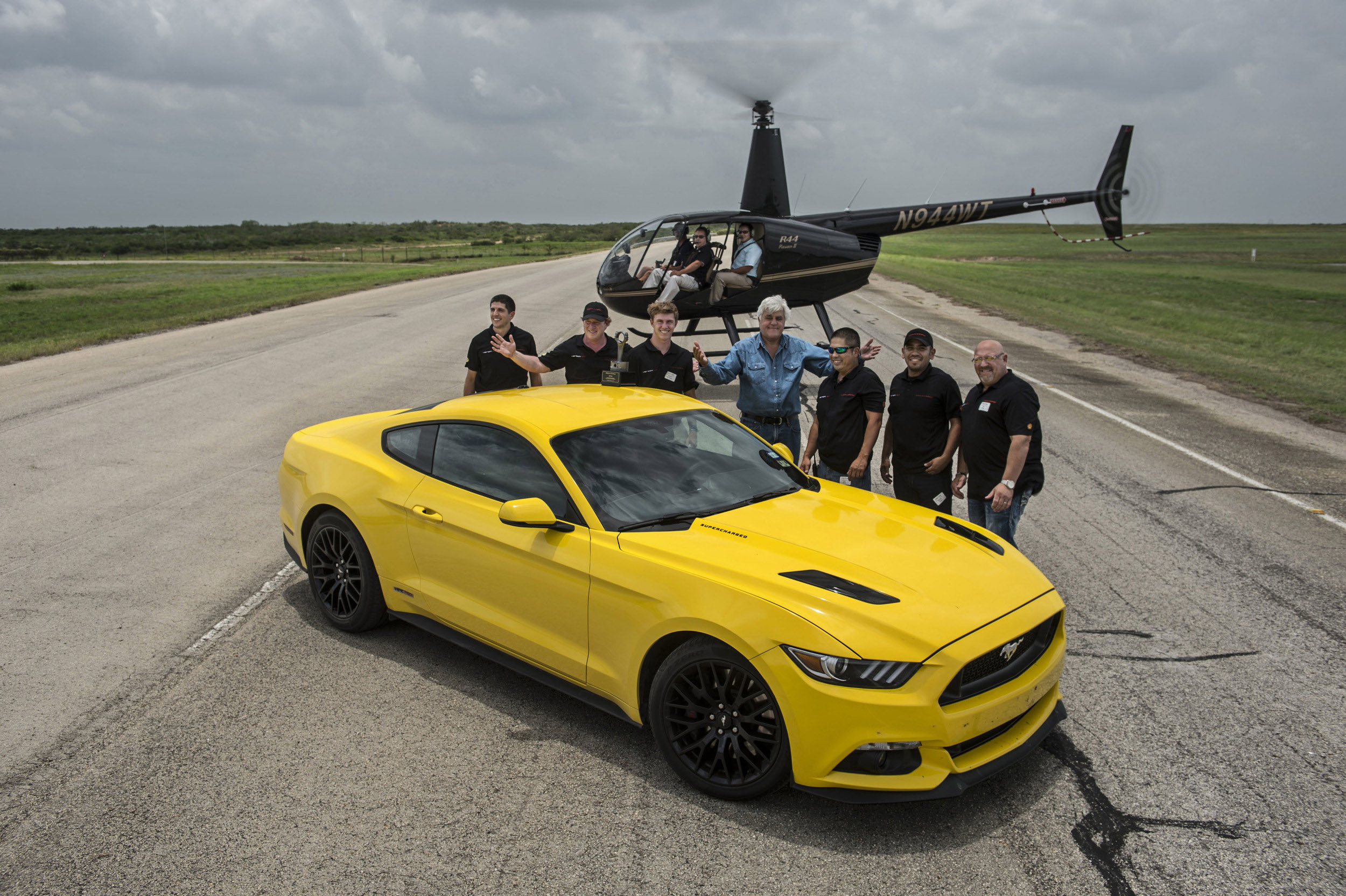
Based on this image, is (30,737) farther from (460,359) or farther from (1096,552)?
(460,359)

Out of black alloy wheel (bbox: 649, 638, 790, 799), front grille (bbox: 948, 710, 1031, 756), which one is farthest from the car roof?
front grille (bbox: 948, 710, 1031, 756)

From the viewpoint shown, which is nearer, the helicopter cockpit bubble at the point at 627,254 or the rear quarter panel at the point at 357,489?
the rear quarter panel at the point at 357,489

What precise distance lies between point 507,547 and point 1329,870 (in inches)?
141

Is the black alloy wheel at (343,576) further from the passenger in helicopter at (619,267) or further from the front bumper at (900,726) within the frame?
the passenger in helicopter at (619,267)

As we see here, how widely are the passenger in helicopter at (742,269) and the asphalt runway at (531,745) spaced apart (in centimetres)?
687

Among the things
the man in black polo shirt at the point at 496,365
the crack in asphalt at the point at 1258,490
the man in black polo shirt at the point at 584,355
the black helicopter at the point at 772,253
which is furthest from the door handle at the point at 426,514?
the black helicopter at the point at 772,253

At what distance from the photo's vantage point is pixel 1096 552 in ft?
22.2

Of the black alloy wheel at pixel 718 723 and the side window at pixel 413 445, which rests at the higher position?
the side window at pixel 413 445

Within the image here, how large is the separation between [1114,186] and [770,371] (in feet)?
68.8

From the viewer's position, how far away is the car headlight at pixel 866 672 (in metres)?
3.38

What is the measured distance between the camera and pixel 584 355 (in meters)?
7.38

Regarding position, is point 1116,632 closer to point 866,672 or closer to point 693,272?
point 866,672

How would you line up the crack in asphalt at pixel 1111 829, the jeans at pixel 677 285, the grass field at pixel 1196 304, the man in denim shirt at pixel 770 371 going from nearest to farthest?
the crack in asphalt at pixel 1111 829
the man in denim shirt at pixel 770 371
the jeans at pixel 677 285
the grass field at pixel 1196 304

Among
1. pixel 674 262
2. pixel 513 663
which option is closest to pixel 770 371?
pixel 513 663
